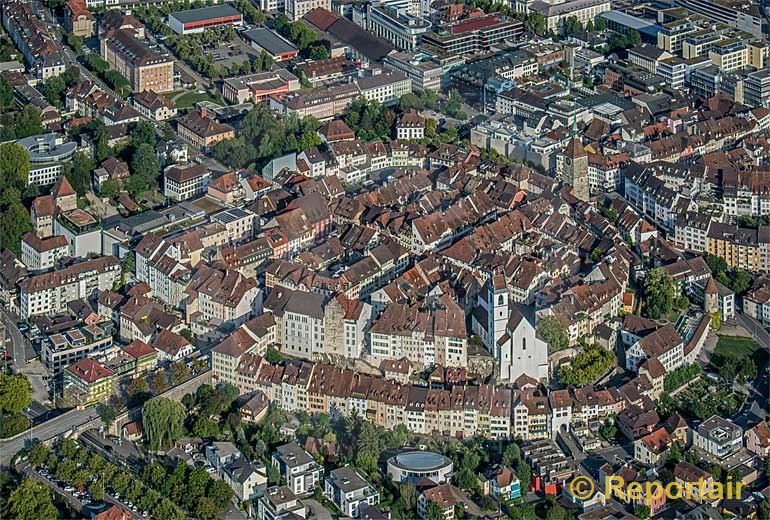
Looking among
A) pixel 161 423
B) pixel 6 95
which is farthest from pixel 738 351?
pixel 6 95

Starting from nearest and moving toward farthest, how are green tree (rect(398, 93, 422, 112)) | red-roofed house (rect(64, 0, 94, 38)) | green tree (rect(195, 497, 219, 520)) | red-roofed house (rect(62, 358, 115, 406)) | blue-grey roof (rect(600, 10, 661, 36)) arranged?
1. green tree (rect(195, 497, 219, 520))
2. red-roofed house (rect(62, 358, 115, 406))
3. green tree (rect(398, 93, 422, 112))
4. blue-grey roof (rect(600, 10, 661, 36))
5. red-roofed house (rect(64, 0, 94, 38))

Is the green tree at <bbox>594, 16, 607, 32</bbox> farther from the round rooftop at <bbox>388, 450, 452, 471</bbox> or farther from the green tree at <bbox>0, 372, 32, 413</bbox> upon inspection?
the green tree at <bbox>0, 372, 32, 413</bbox>

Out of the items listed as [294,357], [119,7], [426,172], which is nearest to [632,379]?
[294,357]

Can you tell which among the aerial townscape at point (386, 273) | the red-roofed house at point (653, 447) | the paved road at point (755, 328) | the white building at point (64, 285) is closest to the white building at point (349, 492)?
the aerial townscape at point (386, 273)

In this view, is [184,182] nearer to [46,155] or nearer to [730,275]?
[46,155]

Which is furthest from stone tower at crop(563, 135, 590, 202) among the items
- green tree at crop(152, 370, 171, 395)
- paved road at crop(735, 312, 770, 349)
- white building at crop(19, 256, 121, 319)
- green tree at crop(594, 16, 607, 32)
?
green tree at crop(152, 370, 171, 395)

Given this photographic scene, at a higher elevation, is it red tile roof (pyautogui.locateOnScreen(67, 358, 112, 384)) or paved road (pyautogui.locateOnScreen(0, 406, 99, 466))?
red tile roof (pyautogui.locateOnScreen(67, 358, 112, 384))

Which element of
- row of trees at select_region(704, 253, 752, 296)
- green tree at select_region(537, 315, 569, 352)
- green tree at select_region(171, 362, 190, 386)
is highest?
green tree at select_region(537, 315, 569, 352)
